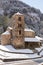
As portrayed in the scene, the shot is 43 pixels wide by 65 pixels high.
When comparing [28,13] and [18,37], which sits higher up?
[28,13]

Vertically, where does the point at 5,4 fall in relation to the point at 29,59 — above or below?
above

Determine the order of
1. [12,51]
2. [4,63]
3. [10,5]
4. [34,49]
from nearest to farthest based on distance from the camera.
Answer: [4,63] → [12,51] → [34,49] → [10,5]

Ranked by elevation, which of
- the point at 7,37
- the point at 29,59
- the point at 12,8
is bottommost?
the point at 29,59

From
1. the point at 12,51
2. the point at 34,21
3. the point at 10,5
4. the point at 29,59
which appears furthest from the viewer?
the point at 10,5

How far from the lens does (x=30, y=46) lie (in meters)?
41.9

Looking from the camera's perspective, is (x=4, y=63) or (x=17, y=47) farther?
(x=17, y=47)

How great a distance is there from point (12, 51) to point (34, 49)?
581cm

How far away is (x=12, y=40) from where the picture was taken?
4184 cm

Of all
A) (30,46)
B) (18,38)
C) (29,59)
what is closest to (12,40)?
(18,38)

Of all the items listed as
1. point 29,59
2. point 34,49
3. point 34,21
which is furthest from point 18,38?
point 34,21

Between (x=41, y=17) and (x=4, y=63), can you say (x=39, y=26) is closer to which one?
(x=41, y=17)

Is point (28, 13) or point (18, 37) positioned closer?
point (18, 37)

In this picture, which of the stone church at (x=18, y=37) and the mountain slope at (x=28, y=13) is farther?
the mountain slope at (x=28, y=13)

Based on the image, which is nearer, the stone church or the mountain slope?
the stone church
